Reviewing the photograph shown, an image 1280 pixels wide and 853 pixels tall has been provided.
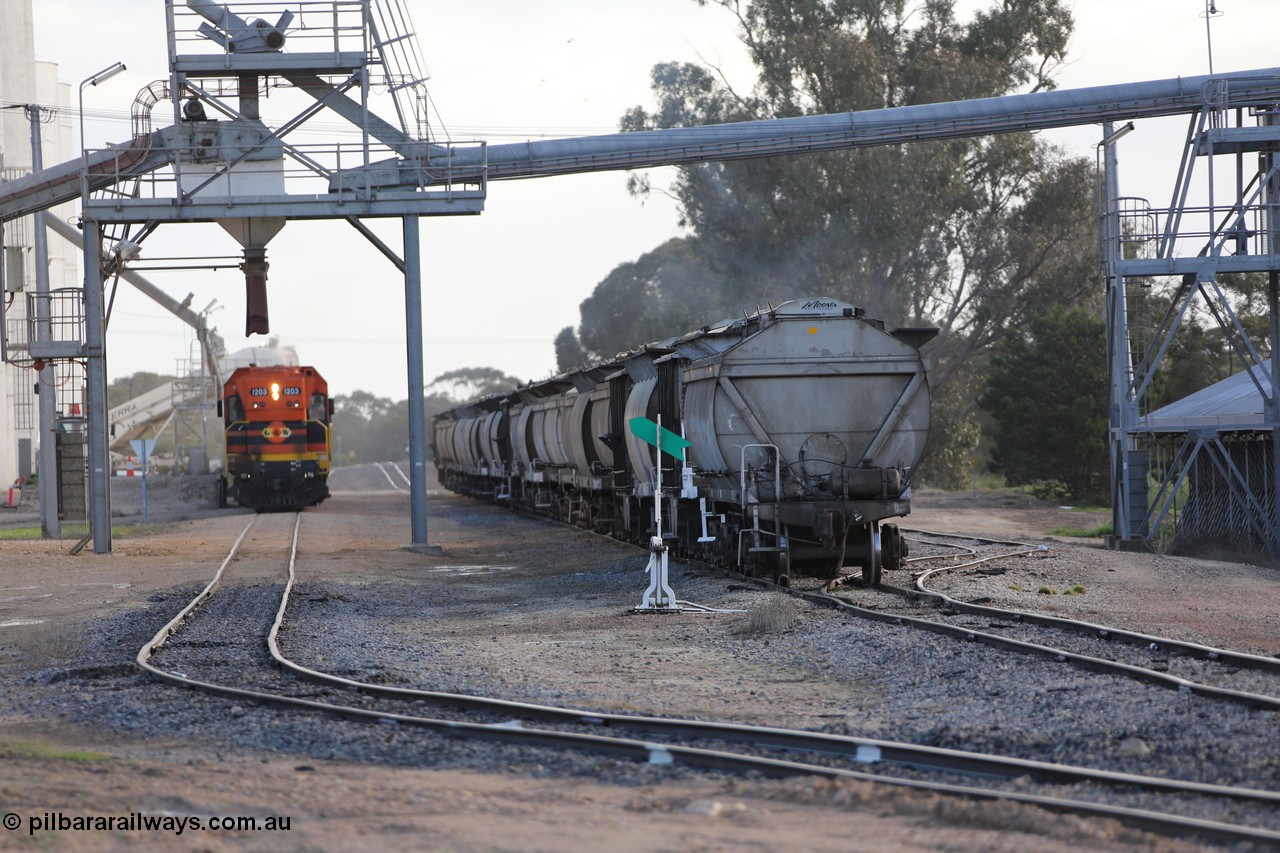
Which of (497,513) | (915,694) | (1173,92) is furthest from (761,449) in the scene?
(497,513)

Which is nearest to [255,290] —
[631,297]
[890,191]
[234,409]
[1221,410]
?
[234,409]

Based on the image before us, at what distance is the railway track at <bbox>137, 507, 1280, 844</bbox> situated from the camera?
5965mm

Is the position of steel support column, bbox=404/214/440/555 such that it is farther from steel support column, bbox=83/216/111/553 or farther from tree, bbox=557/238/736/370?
tree, bbox=557/238/736/370

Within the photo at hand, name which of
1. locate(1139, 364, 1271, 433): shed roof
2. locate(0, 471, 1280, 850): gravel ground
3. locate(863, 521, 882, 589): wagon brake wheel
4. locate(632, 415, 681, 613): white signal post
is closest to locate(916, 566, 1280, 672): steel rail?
locate(0, 471, 1280, 850): gravel ground

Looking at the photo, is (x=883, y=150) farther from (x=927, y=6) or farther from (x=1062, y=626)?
(x=1062, y=626)

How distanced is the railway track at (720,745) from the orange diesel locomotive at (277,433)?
2480 centimetres

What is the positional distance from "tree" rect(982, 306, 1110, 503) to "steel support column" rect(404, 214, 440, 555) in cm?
2350

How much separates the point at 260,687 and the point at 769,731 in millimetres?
4260

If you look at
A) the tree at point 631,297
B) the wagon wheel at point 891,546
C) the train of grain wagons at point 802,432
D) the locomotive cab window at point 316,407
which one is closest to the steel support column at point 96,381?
the locomotive cab window at point 316,407

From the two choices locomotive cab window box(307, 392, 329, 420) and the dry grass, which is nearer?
the dry grass

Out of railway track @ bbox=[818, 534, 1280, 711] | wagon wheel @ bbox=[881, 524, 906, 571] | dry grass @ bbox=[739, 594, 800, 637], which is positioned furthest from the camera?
wagon wheel @ bbox=[881, 524, 906, 571]

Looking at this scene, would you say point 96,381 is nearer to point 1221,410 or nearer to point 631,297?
point 1221,410

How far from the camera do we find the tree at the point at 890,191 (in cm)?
4591

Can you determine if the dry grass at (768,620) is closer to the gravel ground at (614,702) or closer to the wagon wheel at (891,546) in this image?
the gravel ground at (614,702)
